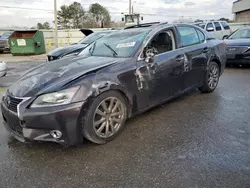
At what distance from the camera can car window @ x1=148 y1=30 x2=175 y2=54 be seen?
3.83 meters

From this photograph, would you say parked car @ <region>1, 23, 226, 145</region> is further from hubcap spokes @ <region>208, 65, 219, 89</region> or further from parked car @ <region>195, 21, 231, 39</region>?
parked car @ <region>195, 21, 231, 39</region>

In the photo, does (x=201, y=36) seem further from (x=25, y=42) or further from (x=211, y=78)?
(x=25, y=42)

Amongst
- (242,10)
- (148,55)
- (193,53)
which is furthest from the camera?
(242,10)

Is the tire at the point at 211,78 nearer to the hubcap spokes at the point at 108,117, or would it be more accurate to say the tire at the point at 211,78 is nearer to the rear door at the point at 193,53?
the rear door at the point at 193,53

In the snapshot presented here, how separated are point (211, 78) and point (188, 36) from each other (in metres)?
1.20

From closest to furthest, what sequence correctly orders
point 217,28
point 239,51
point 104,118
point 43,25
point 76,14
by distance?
1. point 104,118
2. point 239,51
3. point 217,28
4. point 76,14
5. point 43,25

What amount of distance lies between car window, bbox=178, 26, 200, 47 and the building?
42.1 metres

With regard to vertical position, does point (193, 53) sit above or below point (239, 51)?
above

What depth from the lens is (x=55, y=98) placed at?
2662 mm

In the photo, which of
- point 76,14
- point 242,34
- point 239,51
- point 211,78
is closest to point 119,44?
point 211,78

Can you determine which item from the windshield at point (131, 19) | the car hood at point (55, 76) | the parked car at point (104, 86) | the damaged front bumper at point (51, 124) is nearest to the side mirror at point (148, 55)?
the parked car at point (104, 86)

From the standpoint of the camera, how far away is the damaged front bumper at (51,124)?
8.53ft

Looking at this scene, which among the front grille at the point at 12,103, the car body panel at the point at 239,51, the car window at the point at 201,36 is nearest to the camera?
the front grille at the point at 12,103

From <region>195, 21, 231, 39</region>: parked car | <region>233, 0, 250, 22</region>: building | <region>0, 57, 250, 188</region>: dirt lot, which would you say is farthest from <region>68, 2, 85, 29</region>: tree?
<region>0, 57, 250, 188</region>: dirt lot
